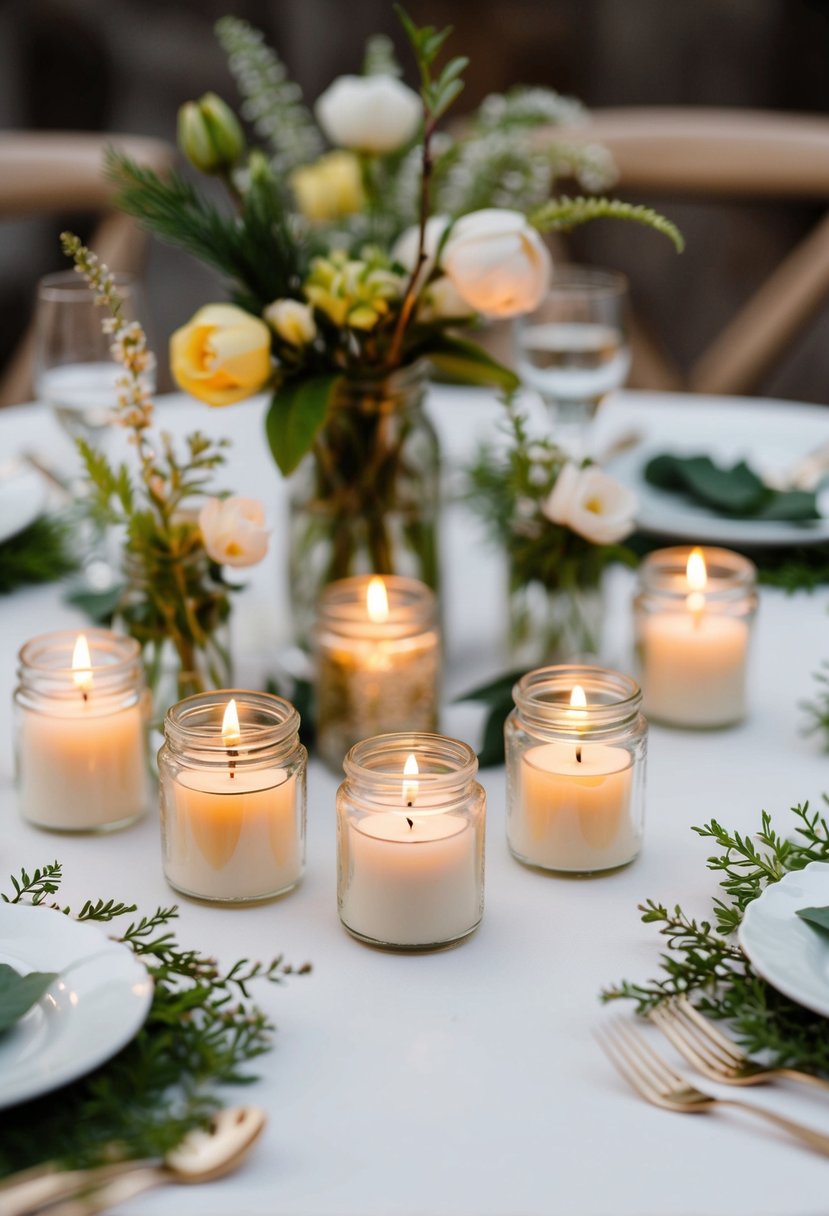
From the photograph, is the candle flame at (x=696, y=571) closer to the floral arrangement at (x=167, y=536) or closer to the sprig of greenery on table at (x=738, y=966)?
the sprig of greenery on table at (x=738, y=966)

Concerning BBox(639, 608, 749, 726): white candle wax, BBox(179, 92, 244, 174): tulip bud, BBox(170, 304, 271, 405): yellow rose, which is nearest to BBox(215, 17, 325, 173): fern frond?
BBox(179, 92, 244, 174): tulip bud

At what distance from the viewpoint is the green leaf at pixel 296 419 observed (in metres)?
1.02

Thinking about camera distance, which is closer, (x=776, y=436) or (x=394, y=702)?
(x=394, y=702)

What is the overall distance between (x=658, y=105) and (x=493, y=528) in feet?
8.35

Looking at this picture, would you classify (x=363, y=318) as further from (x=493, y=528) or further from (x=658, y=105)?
(x=658, y=105)

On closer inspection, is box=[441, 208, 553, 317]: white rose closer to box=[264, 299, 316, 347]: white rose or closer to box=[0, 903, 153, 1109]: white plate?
box=[264, 299, 316, 347]: white rose

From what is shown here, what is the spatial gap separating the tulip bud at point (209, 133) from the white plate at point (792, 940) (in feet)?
2.34

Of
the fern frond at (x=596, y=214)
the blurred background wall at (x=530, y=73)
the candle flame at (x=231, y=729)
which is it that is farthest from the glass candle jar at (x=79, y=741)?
the blurred background wall at (x=530, y=73)

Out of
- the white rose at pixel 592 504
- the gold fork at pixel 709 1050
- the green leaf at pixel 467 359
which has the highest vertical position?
the green leaf at pixel 467 359

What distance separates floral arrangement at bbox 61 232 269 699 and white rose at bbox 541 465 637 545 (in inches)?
9.3

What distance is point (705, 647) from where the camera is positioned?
42.9 inches

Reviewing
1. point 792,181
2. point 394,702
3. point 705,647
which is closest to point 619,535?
point 705,647

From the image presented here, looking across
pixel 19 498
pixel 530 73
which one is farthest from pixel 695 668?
pixel 530 73

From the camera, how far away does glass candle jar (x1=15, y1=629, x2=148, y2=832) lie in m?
0.93
